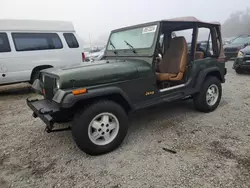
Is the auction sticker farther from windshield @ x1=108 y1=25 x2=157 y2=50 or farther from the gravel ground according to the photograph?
the gravel ground

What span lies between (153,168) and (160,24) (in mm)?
2262

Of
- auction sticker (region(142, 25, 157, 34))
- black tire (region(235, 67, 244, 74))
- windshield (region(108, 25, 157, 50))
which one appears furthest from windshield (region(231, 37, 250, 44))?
auction sticker (region(142, 25, 157, 34))

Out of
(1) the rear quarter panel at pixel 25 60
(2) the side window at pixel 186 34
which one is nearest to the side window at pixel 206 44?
(2) the side window at pixel 186 34

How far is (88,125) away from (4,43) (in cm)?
503

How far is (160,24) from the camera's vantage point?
352 centimetres

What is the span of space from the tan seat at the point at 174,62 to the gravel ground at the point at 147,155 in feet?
2.71

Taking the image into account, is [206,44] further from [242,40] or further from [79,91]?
[242,40]

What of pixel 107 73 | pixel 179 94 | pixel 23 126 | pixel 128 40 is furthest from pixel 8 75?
pixel 179 94

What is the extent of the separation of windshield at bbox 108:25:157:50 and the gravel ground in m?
1.42

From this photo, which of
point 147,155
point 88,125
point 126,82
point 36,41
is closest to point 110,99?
point 126,82

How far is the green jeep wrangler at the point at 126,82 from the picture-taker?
108 inches

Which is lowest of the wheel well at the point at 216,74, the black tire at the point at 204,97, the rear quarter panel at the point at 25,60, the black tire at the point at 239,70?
the black tire at the point at 239,70

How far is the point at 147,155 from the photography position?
2.90 m

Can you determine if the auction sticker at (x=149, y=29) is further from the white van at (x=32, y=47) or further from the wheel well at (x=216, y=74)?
the white van at (x=32, y=47)
